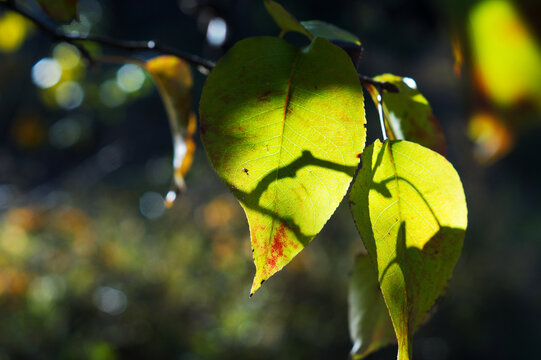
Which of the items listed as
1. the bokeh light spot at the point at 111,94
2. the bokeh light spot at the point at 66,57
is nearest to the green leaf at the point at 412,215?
the bokeh light spot at the point at 66,57

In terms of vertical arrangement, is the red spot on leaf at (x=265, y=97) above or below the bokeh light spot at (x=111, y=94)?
above

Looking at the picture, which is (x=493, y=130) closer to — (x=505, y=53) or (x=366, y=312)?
(x=505, y=53)

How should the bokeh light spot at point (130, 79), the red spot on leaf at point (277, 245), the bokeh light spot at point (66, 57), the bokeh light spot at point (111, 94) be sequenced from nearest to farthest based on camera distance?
the red spot on leaf at point (277, 245)
the bokeh light spot at point (66, 57)
the bokeh light spot at point (130, 79)
the bokeh light spot at point (111, 94)

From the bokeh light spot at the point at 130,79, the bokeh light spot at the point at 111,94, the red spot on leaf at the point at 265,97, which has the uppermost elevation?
the red spot on leaf at the point at 265,97

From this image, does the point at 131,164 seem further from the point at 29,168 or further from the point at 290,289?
the point at 290,289

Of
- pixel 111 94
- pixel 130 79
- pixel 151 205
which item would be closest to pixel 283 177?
pixel 130 79

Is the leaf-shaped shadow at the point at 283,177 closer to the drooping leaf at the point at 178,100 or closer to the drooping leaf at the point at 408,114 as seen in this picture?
the drooping leaf at the point at 408,114
